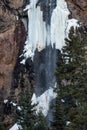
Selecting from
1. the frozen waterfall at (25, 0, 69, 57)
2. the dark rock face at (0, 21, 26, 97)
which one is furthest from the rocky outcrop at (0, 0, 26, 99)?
the frozen waterfall at (25, 0, 69, 57)

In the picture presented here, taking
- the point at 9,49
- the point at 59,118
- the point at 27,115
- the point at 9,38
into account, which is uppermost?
the point at 9,38

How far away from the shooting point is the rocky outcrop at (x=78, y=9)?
38.4 m

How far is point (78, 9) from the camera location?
38.4 metres

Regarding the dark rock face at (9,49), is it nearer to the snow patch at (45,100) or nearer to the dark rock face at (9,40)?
the dark rock face at (9,40)

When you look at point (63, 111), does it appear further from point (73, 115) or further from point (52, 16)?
point (52, 16)

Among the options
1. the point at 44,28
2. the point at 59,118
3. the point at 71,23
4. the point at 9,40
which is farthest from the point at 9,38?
the point at 59,118

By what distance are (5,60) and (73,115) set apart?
1098 cm

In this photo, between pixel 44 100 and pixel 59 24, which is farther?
pixel 59 24

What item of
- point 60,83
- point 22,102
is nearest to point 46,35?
point 60,83

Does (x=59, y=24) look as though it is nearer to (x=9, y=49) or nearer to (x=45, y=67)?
(x=45, y=67)

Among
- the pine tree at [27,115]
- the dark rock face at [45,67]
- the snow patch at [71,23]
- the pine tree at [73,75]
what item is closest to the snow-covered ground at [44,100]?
the dark rock face at [45,67]

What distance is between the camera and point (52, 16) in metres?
38.7

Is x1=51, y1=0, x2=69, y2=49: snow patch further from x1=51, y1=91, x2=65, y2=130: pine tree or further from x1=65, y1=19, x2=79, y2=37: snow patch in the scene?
x1=51, y1=91, x2=65, y2=130: pine tree

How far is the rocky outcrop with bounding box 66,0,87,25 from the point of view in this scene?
3838 cm
